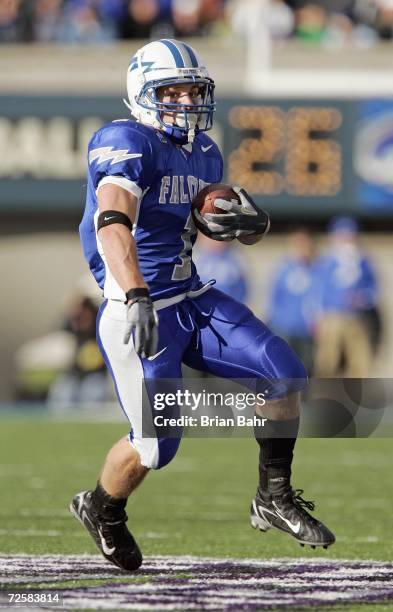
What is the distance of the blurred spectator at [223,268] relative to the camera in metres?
12.4

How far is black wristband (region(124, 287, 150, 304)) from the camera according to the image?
4.15 m

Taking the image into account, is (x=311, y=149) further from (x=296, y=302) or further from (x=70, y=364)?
(x=70, y=364)

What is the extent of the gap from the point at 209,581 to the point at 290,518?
1.11 feet

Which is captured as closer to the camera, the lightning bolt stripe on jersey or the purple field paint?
the purple field paint

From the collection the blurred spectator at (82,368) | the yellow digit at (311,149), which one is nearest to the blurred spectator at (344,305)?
the yellow digit at (311,149)

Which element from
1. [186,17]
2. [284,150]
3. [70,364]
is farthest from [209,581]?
[186,17]

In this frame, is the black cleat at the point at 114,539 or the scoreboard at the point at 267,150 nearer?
the black cleat at the point at 114,539

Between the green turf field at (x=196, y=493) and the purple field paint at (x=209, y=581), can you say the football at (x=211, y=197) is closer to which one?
the purple field paint at (x=209, y=581)

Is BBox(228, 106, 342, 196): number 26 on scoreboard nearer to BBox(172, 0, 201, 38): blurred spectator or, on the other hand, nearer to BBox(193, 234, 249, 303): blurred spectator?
BBox(172, 0, 201, 38): blurred spectator

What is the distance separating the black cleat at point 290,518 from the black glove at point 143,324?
0.76m

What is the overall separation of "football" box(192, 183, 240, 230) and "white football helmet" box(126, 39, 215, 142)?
18cm

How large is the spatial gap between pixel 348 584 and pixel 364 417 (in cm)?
76

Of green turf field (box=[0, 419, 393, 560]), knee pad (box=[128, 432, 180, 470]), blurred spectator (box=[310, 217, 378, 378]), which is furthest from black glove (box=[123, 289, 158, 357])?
blurred spectator (box=[310, 217, 378, 378])

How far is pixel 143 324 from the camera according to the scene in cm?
409
